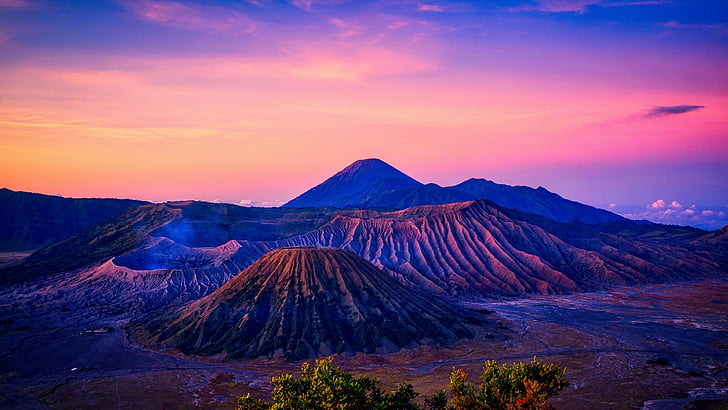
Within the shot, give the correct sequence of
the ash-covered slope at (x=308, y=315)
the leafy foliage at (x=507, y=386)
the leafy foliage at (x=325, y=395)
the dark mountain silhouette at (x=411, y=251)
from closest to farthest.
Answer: the leafy foliage at (x=325, y=395)
the leafy foliage at (x=507, y=386)
the ash-covered slope at (x=308, y=315)
the dark mountain silhouette at (x=411, y=251)

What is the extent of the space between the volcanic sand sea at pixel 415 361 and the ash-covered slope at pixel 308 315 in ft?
10.4

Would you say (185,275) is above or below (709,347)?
above

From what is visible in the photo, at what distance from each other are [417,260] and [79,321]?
3120 inches

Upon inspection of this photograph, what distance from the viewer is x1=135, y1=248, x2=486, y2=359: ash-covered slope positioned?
214 feet

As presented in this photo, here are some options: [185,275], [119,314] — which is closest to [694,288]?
[185,275]

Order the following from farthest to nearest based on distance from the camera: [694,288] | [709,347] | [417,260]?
[417,260] → [694,288] → [709,347]

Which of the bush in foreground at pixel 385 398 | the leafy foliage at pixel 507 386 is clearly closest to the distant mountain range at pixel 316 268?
the bush in foreground at pixel 385 398

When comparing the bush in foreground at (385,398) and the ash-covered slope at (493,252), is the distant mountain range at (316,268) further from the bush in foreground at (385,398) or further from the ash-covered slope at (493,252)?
the bush in foreground at (385,398)

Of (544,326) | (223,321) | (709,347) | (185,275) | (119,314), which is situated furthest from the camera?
(185,275)

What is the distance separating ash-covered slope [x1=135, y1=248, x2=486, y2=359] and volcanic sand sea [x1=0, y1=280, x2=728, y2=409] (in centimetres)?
318

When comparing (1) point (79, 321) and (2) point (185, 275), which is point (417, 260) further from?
(1) point (79, 321)

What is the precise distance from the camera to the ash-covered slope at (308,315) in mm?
65250

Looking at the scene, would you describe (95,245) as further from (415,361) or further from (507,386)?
(507,386)

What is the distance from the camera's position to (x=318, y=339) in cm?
6531
